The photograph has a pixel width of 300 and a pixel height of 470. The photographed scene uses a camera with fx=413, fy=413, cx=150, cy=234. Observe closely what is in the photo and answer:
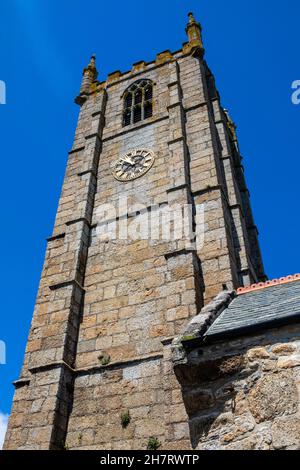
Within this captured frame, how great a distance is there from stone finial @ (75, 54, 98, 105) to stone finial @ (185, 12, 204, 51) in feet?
17.4

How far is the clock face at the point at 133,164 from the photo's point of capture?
1416 centimetres

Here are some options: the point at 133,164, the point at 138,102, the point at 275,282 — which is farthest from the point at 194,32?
the point at 275,282

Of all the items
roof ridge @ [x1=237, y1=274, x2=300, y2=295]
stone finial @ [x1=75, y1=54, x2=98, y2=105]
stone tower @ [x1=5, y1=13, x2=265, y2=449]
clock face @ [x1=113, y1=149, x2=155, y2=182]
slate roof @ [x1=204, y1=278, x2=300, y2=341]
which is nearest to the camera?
slate roof @ [x1=204, y1=278, x2=300, y2=341]

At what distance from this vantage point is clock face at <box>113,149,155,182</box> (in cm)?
1416

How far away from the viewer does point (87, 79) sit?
21.3 meters

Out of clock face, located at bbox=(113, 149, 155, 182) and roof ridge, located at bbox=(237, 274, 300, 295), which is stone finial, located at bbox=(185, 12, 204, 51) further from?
roof ridge, located at bbox=(237, 274, 300, 295)

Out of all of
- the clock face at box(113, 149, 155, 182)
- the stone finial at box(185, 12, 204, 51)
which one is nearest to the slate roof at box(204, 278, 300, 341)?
the clock face at box(113, 149, 155, 182)

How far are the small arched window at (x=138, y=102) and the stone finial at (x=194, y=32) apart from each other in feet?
9.19

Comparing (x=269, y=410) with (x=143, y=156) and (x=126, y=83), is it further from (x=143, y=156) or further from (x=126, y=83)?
(x=126, y=83)

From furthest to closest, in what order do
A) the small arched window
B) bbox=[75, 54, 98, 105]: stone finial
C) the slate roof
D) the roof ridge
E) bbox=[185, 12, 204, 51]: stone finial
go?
bbox=[75, 54, 98, 105]: stone finial
bbox=[185, 12, 204, 51]: stone finial
the small arched window
the roof ridge
the slate roof

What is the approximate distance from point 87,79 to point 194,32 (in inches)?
229

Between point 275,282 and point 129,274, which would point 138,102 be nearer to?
point 129,274

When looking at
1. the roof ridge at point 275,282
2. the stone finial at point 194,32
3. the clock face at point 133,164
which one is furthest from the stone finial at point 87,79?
the roof ridge at point 275,282

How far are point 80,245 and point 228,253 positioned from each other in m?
4.51
